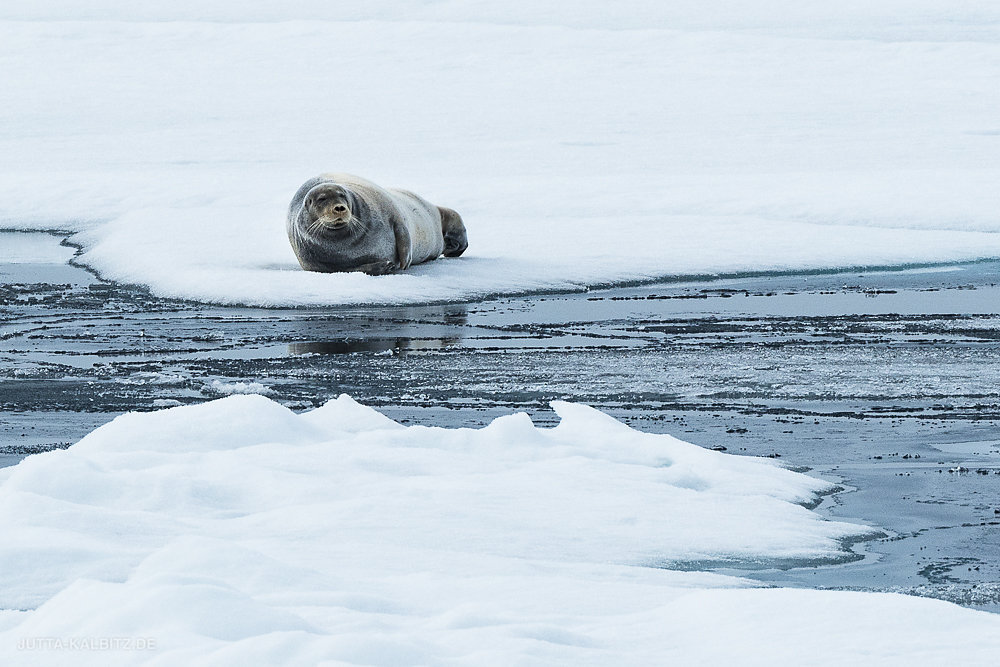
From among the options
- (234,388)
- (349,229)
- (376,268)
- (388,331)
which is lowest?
(234,388)

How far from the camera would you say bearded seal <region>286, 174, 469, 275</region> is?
36.4 feet

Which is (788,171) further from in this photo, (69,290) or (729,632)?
(729,632)

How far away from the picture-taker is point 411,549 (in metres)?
3.94

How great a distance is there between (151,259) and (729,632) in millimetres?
9390

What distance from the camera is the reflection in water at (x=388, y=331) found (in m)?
8.30

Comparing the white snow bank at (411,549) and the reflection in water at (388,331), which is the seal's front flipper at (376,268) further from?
the white snow bank at (411,549)

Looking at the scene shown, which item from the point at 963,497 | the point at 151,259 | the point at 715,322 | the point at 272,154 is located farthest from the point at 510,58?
the point at 963,497

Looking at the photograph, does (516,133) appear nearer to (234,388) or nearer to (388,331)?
(388,331)

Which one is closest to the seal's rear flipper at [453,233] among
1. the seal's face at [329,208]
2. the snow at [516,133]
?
the snow at [516,133]

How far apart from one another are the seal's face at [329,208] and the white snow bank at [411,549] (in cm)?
558

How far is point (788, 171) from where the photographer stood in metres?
18.5

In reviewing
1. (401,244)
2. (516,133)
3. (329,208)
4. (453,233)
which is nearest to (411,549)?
(329,208)

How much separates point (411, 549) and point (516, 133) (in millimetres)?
19377

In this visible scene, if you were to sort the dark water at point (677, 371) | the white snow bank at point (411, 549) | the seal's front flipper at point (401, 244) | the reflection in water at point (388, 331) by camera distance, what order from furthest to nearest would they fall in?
the seal's front flipper at point (401, 244), the reflection in water at point (388, 331), the dark water at point (677, 371), the white snow bank at point (411, 549)
